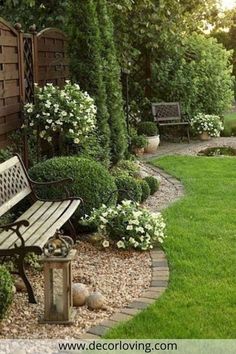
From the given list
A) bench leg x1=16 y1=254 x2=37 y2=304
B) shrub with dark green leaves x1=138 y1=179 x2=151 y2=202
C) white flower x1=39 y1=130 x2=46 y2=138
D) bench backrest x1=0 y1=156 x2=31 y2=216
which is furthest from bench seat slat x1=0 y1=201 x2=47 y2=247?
shrub with dark green leaves x1=138 y1=179 x2=151 y2=202

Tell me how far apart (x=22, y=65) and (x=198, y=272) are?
3649mm

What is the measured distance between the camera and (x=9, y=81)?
22.0 feet

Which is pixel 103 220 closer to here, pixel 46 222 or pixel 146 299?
pixel 46 222

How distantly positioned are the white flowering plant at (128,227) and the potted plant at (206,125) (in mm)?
8639

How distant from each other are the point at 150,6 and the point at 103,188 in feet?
21.5

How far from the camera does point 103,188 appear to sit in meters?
5.95

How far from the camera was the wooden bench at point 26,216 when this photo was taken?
4.08 m

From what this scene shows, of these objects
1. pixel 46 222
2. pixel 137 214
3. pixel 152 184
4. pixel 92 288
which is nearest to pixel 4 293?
pixel 92 288

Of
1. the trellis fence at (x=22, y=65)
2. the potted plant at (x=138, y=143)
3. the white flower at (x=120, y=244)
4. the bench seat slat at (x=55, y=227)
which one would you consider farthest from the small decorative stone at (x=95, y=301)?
the potted plant at (x=138, y=143)

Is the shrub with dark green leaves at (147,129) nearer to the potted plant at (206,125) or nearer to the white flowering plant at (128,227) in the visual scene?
the potted plant at (206,125)

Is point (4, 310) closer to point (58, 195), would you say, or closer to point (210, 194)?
point (58, 195)

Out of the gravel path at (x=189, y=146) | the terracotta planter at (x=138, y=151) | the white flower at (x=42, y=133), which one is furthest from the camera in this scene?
the gravel path at (x=189, y=146)

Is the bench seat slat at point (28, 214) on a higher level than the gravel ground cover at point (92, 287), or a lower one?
higher

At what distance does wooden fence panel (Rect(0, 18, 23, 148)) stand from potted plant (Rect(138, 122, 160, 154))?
533cm
